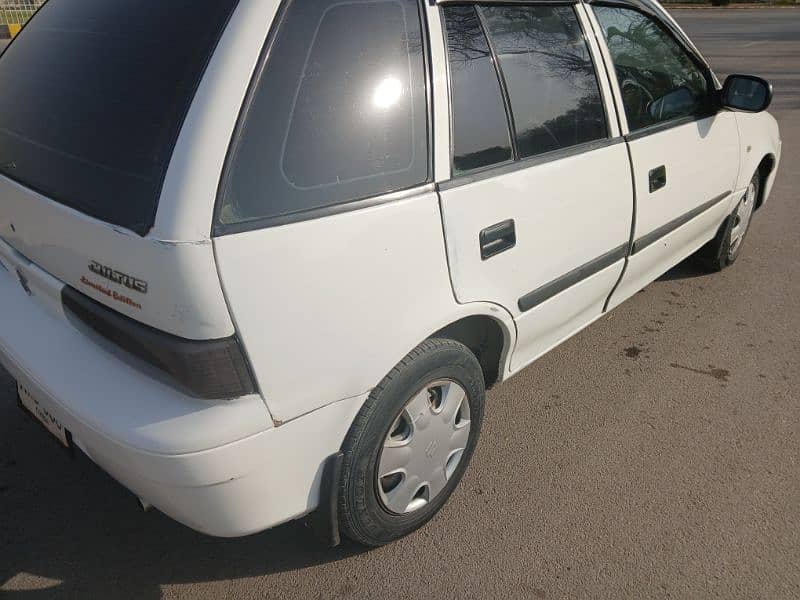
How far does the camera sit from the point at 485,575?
82.8 inches

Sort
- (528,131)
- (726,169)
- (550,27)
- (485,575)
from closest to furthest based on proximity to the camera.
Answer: (485,575) < (528,131) < (550,27) < (726,169)

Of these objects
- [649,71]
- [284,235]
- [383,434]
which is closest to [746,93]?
[649,71]

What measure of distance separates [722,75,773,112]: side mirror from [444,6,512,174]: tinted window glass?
1671 mm

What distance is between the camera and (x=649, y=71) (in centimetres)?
290

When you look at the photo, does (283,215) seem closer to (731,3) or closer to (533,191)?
(533,191)

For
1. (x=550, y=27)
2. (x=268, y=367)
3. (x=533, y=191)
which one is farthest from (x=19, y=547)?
(x=550, y=27)

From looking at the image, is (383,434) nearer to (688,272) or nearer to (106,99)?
(106,99)

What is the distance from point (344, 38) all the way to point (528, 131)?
809 millimetres

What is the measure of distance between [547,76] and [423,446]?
4.54 ft

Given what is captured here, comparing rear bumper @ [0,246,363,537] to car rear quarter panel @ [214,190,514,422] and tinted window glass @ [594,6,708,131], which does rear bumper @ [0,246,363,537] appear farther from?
tinted window glass @ [594,6,708,131]

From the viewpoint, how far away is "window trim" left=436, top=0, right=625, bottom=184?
1.95 meters

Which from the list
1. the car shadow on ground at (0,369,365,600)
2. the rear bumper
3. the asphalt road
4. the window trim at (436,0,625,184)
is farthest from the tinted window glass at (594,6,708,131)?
the car shadow on ground at (0,369,365,600)

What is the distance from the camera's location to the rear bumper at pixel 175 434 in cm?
156

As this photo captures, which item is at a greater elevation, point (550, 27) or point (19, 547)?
point (550, 27)
